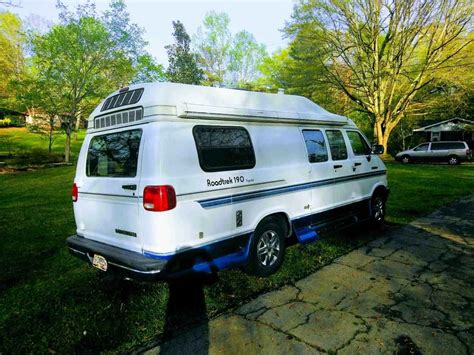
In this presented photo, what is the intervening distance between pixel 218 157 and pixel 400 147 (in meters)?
39.2

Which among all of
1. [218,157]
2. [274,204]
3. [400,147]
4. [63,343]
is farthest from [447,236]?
[400,147]

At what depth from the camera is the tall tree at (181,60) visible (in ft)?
120

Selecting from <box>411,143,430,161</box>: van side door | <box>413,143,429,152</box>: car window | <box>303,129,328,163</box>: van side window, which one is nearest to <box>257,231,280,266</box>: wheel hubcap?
<box>303,129,328,163</box>: van side window

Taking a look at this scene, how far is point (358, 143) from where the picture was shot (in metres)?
6.28

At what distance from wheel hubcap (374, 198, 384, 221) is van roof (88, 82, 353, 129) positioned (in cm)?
251

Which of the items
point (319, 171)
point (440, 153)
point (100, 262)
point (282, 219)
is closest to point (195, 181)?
point (100, 262)

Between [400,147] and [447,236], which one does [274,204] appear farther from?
[400,147]

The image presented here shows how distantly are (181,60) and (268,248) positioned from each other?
121ft

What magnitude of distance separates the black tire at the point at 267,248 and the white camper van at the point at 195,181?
1 centimetres

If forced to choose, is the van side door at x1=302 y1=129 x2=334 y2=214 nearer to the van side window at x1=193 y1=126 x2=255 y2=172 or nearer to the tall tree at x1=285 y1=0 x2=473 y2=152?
the van side window at x1=193 y1=126 x2=255 y2=172

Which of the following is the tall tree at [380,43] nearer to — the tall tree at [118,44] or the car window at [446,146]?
the car window at [446,146]

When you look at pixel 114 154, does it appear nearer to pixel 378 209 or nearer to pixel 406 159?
pixel 378 209

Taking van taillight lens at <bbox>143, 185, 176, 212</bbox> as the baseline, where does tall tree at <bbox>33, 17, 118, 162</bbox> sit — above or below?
above

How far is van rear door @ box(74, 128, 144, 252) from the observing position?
3.44m
